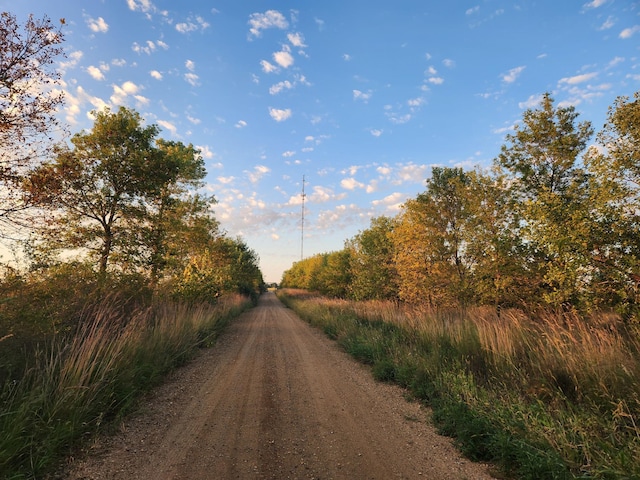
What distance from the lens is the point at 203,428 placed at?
450cm

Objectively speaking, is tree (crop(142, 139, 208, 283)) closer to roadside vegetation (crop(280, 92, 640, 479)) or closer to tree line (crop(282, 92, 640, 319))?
roadside vegetation (crop(280, 92, 640, 479))

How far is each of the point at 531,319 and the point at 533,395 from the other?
658 centimetres

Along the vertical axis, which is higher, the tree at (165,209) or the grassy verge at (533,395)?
the tree at (165,209)

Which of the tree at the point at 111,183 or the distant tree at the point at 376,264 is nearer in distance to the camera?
Result: the tree at the point at 111,183

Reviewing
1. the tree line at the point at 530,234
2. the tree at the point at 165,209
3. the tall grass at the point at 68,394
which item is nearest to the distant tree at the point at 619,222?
the tree line at the point at 530,234

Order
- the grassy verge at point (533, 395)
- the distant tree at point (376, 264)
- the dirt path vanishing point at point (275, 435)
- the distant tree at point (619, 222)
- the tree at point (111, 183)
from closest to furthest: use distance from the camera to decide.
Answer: the grassy verge at point (533, 395) < the dirt path vanishing point at point (275, 435) < the distant tree at point (619, 222) < the tree at point (111, 183) < the distant tree at point (376, 264)

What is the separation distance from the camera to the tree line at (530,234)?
7332 mm

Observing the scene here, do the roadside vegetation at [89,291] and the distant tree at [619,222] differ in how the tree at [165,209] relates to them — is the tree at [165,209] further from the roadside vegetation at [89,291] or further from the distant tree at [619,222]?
the distant tree at [619,222]

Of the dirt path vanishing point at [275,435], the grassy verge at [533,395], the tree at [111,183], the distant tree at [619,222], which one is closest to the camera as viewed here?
the grassy verge at [533,395]

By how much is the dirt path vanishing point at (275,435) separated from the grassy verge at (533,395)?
377 millimetres

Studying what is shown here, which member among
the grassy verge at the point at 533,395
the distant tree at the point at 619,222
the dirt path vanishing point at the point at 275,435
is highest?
the distant tree at the point at 619,222

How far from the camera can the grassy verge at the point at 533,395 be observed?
3242 mm

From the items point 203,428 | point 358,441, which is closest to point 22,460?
point 203,428

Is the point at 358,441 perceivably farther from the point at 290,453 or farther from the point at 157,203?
the point at 157,203
